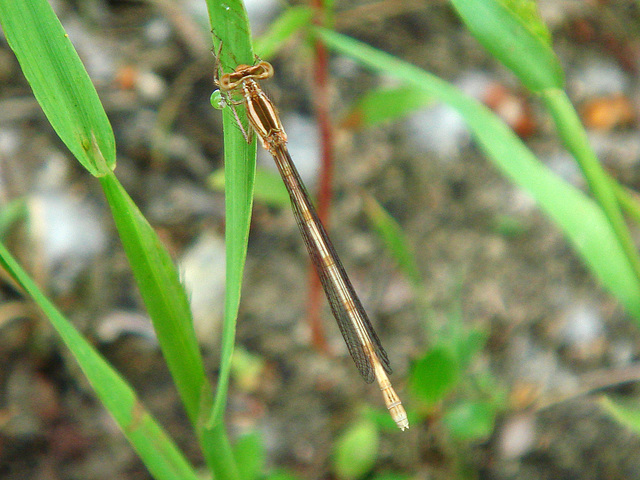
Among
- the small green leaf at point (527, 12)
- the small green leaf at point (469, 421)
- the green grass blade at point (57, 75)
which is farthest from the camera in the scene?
the small green leaf at point (469, 421)

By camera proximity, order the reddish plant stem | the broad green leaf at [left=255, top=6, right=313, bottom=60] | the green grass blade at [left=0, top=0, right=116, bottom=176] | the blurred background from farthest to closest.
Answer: the blurred background < the reddish plant stem < the broad green leaf at [left=255, top=6, right=313, bottom=60] < the green grass blade at [left=0, top=0, right=116, bottom=176]

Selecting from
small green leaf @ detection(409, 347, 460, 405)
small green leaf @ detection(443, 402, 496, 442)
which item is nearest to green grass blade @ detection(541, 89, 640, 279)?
small green leaf @ detection(409, 347, 460, 405)

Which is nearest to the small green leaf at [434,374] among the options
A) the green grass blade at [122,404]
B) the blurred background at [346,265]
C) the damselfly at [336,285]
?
the blurred background at [346,265]

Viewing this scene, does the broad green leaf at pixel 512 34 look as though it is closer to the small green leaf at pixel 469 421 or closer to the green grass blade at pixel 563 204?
the green grass blade at pixel 563 204

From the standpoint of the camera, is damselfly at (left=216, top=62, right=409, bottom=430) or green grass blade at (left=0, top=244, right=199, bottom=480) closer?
green grass blade at (left=0, top=244, right=199, bottom=480)

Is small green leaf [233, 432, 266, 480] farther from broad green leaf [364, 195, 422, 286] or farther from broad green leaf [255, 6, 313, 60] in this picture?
broad green leaf [255, 6, 313, 60]

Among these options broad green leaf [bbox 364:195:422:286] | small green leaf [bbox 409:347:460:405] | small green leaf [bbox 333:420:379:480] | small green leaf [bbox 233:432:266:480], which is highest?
broad green leaf [bbox 364:195:422:286]

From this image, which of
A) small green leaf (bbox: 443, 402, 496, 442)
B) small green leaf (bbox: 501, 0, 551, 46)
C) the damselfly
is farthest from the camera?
small green leaf (bbox: 443, 402, 496, 442)

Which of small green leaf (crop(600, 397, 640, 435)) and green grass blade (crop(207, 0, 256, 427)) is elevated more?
green grass blade (crop(207, 0, 256, 427))
